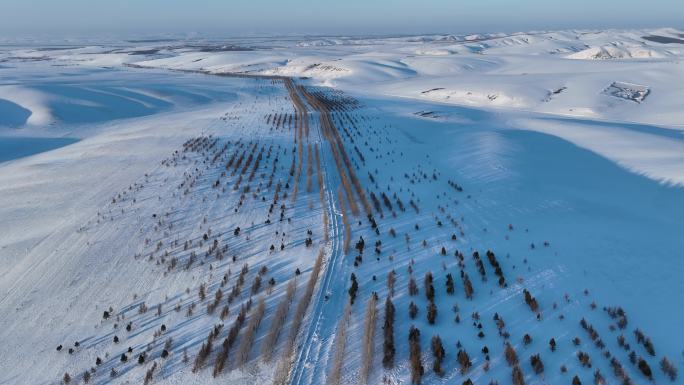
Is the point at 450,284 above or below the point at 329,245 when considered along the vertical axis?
above

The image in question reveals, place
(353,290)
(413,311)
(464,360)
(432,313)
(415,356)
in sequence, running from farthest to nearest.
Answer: (353,290) → (413,311) → (432,313) → (415,356) → (464,360)

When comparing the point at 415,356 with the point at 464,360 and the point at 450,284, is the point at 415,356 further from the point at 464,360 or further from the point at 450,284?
the point at 450,284

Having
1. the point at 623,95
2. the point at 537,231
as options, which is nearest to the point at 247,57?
the point at 623,95

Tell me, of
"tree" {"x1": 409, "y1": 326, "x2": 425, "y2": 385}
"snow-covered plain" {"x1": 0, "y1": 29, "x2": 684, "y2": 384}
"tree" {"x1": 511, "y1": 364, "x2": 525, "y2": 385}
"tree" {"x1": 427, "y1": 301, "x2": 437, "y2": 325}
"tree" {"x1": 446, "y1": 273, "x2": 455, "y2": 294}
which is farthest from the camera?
"tree" {"x1": 446, "y1": 273, "x2": 455, "y2": 294}

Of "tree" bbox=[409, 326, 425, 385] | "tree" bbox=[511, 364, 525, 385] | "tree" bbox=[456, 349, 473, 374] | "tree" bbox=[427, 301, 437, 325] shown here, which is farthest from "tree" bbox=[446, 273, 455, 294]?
"tree" bbox=[511, 364, 525, 385]

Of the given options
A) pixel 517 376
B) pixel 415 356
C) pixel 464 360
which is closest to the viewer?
pixel 517 376

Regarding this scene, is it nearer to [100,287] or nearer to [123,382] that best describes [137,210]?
[100,287]

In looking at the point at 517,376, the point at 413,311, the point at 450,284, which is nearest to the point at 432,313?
the point at 413,311

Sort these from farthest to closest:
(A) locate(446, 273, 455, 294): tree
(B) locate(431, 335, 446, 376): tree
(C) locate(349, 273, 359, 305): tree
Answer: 1. (A) locate(446, 273, 455, 294): tree
2. (C) locate(349, 273, 359, 305): tree
3. (B) locate(431, 335, 446, 376): tree

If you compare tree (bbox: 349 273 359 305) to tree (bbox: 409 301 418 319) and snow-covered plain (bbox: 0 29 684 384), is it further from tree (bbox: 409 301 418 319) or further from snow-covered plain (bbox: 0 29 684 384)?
tree (bbox: 409 301 418 319)

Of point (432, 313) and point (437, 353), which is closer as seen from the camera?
point (437, 353)
